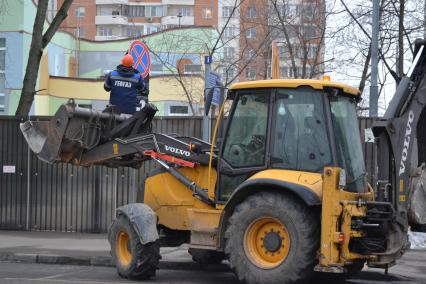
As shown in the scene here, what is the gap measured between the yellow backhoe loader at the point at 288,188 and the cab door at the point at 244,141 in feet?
0.05

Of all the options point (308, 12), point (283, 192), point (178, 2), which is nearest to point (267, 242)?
point (283, 192)

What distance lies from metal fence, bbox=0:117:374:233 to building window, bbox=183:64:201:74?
1648 centimetres

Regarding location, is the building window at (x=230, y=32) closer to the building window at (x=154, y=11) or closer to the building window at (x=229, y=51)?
the building window at (x=229, y=51)

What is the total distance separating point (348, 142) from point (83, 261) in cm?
551

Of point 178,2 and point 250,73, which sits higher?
point 178,2

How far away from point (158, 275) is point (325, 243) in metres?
3.47

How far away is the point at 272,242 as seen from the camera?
8.57m

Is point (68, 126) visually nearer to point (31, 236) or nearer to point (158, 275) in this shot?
point (158, 275)

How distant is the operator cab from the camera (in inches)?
344

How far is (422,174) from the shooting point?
30.0 feet

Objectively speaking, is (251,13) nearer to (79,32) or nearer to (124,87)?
(124,87)

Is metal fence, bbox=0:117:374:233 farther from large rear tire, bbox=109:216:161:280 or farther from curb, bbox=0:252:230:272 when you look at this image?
large rear tire, bbox=109:216:161:280

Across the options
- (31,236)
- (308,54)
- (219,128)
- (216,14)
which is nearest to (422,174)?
(219,128)

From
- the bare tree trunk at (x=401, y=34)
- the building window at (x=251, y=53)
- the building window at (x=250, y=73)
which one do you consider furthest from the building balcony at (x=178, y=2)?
the bare tree trunk at (x=401, y=34)
